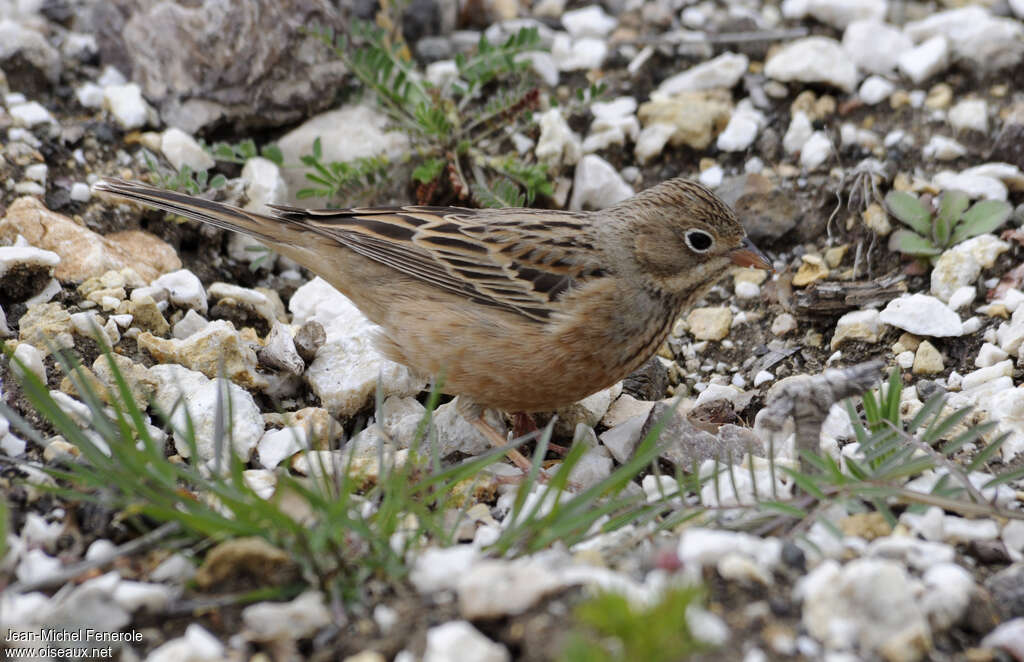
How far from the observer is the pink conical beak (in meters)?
5.13

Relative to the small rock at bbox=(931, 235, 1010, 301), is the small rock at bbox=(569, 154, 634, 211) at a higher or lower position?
lower

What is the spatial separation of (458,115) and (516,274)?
1.59 m

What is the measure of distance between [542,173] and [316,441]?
302cm

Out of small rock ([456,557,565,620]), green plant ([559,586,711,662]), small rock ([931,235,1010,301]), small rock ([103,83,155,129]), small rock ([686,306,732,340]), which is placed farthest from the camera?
small rock ([103,83,155,129])

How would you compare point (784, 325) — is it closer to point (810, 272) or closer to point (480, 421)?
point (810, 272)

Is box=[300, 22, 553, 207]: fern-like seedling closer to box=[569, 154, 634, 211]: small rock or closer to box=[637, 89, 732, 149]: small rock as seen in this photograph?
box=[569, 154, 634, 211]: small rock

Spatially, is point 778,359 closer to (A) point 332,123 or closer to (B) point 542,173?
(B) point 542,173

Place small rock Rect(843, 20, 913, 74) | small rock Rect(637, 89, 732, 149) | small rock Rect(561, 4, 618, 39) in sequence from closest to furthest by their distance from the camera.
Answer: small rock Rect(637, 89, 732, 149)
small rock Rect(843, 20, 913, 74)
small rock Rect(561, 4, 618, 39)

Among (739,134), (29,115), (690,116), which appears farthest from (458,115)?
(29,115)

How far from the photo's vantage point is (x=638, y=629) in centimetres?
237

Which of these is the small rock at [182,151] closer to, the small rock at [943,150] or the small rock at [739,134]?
the small rock at [739,134]

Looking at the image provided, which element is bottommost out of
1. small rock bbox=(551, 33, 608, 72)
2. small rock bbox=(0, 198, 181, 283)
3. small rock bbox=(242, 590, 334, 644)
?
small rock bbox=(0, 198, 181, 283)

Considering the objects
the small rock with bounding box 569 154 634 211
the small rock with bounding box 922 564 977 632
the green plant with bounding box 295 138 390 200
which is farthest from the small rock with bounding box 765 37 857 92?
the small rock with bounding box 922 564 977 632

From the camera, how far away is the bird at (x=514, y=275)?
15.9 ft
